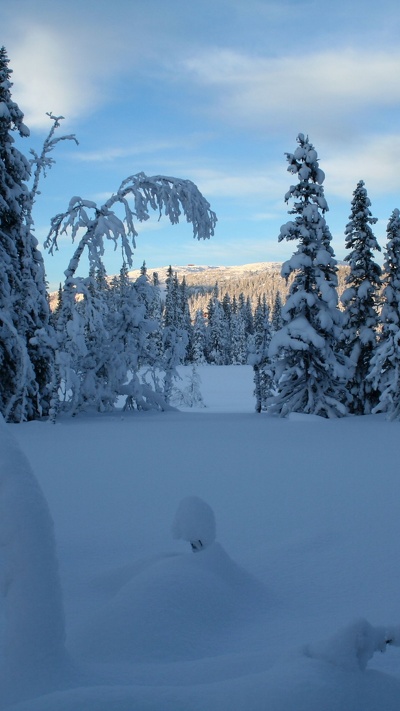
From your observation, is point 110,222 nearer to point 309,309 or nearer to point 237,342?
point 309,309

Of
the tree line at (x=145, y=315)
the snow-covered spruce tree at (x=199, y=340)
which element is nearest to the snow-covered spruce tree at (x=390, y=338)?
the tree line at (x=145, y=315)

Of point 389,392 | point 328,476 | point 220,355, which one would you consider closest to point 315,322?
point 389,392

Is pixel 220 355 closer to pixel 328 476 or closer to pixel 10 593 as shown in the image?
pixel 328 476

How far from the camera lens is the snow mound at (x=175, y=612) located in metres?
2.61

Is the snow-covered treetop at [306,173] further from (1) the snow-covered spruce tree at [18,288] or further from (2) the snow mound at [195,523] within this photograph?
(2) the snow mound at [195,523]

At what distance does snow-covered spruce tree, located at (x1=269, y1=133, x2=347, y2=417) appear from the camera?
18.8 m

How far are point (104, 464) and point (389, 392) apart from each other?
12959mm

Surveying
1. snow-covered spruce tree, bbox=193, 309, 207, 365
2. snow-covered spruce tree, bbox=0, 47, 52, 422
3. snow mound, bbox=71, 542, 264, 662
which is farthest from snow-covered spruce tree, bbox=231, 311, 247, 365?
snow mound, bbox=71, 542, 264, 662

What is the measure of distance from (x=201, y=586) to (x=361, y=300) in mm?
20762

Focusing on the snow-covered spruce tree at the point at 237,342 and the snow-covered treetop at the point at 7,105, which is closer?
the snow-covered treetop at the point at 7,105

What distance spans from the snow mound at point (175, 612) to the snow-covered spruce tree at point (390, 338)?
15268 millimetres

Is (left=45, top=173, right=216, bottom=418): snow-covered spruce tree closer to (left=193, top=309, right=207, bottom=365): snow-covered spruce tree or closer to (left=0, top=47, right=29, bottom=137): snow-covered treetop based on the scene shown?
(left=0, top=47, right=29, bottom=137): snow-covered treetop

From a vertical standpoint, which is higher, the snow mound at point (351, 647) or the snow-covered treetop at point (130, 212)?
the snow-covered treetop at point (130, 212)

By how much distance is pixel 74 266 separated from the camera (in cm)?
1432
